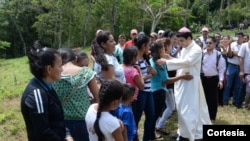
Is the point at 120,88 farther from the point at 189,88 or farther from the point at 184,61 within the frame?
the point at 189,88

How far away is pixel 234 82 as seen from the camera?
8.05 metres

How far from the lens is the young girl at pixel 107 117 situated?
9.57 feet

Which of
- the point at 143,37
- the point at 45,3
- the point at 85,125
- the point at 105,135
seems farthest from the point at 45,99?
the point at 45,3

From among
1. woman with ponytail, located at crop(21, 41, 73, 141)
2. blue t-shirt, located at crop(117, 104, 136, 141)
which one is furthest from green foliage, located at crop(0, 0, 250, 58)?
woman with ponytail, located at crop(21, 41, 73, 141)

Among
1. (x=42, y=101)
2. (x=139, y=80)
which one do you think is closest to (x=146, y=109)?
(x=139, y=80)

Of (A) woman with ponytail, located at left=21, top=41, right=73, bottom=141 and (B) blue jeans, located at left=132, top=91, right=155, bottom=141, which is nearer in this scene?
(A) woman with ponytail, located at left=21, top=41, right=73, bottom=141

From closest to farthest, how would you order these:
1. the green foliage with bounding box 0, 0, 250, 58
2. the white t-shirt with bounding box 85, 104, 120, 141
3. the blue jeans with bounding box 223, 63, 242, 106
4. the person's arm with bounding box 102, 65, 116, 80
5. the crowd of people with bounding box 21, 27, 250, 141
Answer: the crowd of people with bounding box 21, 27, 250, 141 → the white t-shirt with bounding box 85, 104, 120, 141 → the person's arm with bounding box 102, 65, 116, 80 → the blue jeans with bounding box 223, 63, 242, 106 → the green foliage with bounding box 0, 0, 250, 58

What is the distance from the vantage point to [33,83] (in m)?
2.58

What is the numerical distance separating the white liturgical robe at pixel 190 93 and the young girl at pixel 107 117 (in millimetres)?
2303

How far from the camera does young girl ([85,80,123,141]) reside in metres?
2.92

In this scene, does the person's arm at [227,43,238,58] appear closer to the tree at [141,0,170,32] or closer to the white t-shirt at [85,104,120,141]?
the white t-shirt at [85,104,120,141]

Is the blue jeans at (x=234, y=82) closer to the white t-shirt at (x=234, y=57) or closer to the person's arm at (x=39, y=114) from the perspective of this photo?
the white t-shirt at (x=234, y=57)

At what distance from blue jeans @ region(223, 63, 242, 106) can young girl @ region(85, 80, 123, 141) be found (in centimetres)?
555

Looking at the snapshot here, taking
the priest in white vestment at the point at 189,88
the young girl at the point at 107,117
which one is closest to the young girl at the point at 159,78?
the priest in white vestment at the point at 189,88
